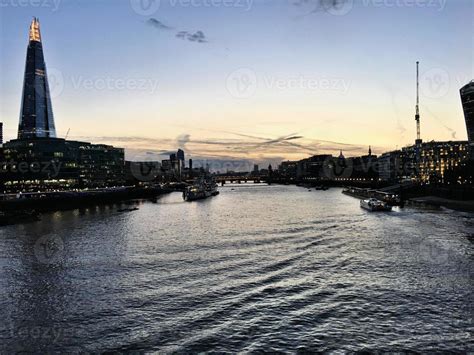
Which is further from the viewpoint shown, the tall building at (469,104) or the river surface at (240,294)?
the tall building at (469,104)

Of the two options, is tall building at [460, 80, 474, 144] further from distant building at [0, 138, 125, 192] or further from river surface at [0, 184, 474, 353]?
distant building at [0, 138, 125, 192]

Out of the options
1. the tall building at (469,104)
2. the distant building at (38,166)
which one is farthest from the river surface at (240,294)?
the tall building at (469,104)

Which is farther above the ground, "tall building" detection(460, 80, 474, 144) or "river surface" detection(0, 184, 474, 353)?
"tall building" detection(460, 80, 474, 144)

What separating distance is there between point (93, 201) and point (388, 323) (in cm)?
11437

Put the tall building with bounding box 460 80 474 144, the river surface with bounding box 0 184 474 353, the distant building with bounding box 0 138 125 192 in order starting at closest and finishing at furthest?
the river surface with bounding box 0 184 474 353, the distant building with bounding box 0 138 125 192, the tall building with bounding box 460 80 474 144

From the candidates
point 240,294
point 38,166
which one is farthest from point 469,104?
point 38,166

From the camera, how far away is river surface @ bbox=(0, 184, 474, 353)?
1767 cm

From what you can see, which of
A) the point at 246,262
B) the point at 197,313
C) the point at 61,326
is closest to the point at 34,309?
the point at 61,326

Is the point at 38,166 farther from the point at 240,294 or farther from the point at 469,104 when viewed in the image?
the point at 469,104

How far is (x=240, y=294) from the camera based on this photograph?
23.4m

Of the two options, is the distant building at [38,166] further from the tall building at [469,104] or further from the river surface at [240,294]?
the tall building at [469,104]

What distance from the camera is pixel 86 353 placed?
54.7 feet

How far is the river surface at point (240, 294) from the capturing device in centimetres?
1767

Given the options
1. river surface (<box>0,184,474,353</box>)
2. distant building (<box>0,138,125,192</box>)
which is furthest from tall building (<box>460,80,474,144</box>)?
distant building (<box>0,138,125,192</box>)
